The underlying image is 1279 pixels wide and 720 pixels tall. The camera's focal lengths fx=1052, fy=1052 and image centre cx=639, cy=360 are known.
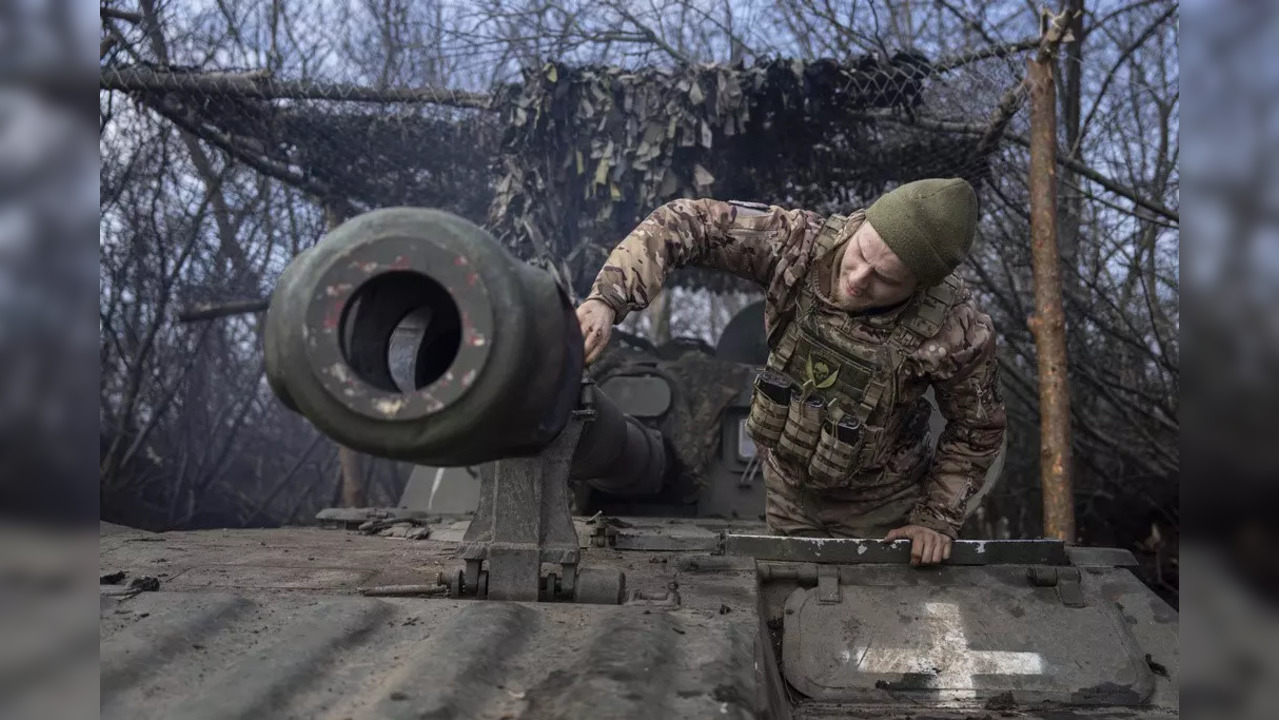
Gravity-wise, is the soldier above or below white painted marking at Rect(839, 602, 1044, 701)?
above

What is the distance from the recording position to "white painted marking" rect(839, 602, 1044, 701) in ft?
8.38

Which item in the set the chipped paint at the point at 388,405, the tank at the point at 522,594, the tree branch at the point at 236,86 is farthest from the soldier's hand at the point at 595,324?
the tree branch at the point at 236,86

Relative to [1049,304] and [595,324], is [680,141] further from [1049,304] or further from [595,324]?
[595,324]

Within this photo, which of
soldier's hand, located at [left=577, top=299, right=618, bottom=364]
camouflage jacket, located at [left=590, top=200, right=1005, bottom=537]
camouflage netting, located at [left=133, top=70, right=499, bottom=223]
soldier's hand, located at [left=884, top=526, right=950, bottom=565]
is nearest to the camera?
soldier's hand, located at [left=577, top=299, right=618, bottom=364]

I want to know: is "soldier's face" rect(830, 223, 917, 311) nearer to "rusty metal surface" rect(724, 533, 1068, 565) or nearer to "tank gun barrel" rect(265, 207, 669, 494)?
"rusty metal surface" rect(724, 533, 1068, 565)

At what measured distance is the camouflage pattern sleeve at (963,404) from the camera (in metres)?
3.28

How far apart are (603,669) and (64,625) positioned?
0.92 meters

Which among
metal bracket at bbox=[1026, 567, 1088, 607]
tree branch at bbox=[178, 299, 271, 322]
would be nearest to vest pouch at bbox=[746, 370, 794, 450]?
metal bracket at bbox=[1026, 567, 1088, 607]

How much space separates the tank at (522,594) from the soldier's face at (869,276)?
76cm

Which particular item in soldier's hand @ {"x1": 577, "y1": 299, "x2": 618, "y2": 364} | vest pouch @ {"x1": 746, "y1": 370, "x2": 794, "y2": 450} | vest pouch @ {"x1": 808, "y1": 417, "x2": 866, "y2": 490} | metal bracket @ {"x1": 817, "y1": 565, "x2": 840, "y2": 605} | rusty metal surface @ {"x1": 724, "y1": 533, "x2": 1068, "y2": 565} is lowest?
metal bracket @ {"x1": 817, "y1": 565, "x2": 840, "y2": 605}

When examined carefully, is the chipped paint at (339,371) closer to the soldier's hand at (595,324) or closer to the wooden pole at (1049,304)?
the soldier's hand at (595,324)

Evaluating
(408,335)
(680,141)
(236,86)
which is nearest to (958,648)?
(408,335)

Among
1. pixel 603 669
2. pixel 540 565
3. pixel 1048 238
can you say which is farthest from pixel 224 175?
pixel 603 669

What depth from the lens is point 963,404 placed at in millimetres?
3414
